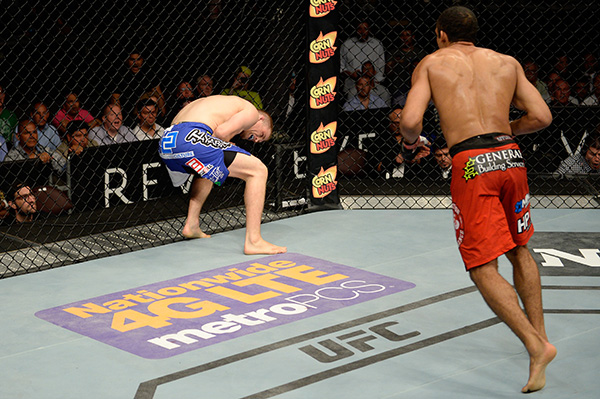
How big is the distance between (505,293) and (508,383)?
1.19ft

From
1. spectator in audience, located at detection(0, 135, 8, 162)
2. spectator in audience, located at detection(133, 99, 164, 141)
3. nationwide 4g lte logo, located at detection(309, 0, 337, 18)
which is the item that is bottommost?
spectator in audience, located at detection(0, 135, 8, 162)

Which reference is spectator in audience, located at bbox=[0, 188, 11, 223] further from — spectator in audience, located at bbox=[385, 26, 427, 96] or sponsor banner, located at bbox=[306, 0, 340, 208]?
spectator in audience, located at bbox=[385, 26, 427, 96]

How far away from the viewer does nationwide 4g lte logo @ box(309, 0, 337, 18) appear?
17.3 feet

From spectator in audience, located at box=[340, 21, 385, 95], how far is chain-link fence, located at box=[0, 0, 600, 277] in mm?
12

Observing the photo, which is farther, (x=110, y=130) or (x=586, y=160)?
(x=586, y=160)

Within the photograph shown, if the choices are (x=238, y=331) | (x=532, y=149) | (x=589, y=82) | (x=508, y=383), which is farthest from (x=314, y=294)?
(x=589, y=82)

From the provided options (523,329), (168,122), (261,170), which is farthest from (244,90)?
(523,329)

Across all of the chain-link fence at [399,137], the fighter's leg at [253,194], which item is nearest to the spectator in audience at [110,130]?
the fighter's leg at [253,194]

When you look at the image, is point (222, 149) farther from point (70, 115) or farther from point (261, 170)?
point (70, 115)

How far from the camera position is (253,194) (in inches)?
179

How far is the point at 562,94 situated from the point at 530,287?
197 inches

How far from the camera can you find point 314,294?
3.76 meters

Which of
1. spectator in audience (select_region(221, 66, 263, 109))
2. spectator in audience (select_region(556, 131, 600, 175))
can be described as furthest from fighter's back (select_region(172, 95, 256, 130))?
spectator in audience (select_region(556, 131, 600, 175))

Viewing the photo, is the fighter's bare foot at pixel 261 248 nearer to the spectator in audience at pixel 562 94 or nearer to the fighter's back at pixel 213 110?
the fighter's back at pixel 213 110
